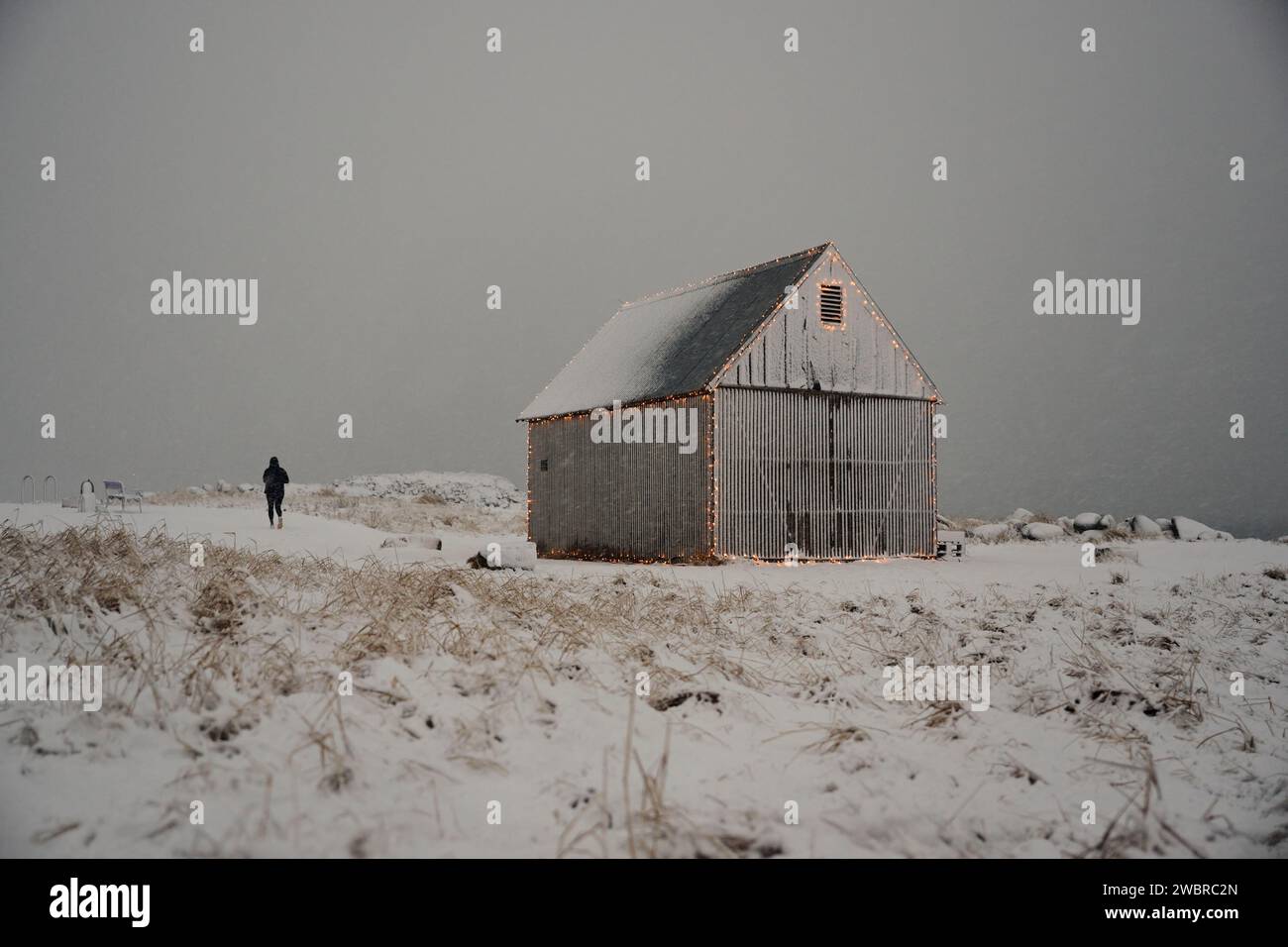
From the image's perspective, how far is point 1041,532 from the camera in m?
35.3

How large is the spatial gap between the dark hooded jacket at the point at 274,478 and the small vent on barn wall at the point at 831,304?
14.6 metres

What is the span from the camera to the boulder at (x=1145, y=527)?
35469 millimetres

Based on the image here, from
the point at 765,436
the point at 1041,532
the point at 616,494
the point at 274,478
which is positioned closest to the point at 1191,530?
the point at 1041,532

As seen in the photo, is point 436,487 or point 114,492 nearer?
point 114,492

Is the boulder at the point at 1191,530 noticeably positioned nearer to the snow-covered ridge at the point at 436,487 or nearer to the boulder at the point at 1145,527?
the boulder at the point at 1145,527

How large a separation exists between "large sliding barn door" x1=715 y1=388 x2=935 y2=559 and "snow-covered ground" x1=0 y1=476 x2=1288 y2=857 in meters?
11.1

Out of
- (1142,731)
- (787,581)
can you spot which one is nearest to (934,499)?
(787,581)

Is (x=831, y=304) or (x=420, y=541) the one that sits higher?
(x=831, y=304)

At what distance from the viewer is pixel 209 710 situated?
16.4 feet

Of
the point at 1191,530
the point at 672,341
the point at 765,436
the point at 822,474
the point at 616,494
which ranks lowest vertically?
the point at 1191,530

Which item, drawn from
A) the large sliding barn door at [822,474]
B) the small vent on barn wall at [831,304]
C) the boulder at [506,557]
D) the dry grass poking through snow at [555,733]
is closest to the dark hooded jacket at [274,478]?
the boulder at [506,557]

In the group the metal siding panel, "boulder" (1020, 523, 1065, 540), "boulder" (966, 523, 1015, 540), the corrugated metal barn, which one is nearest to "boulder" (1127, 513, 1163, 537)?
"boulder" (1020, 523, 1065, 540)

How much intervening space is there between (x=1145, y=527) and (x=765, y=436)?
24.1 meters
